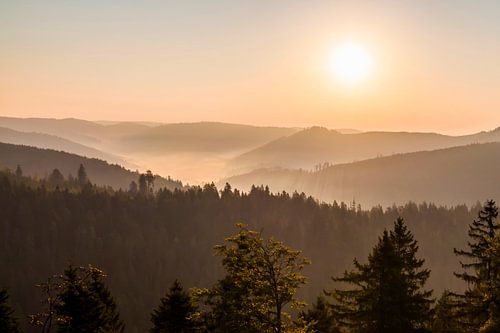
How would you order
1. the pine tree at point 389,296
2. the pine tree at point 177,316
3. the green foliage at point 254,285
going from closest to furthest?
the green foliage at point 254,285
the pine tree at point 389,296
the pine tree at point 177,316

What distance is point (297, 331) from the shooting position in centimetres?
2600

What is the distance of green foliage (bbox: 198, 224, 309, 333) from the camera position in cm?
2638

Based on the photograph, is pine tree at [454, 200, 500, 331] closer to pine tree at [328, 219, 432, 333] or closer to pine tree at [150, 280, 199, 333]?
pine tree at [328, 219, 432, 333]

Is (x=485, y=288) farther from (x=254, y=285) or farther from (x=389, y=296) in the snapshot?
(x=254, y=285)

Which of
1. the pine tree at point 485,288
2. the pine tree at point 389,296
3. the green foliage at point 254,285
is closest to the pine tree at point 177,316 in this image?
the pine tree at point 389,296

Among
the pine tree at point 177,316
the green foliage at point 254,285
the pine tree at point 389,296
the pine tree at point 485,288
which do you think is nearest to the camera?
the green foliage at point 254,285

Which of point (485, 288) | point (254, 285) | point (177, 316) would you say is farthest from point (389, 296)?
point (177, 316)

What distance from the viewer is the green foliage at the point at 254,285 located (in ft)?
86.5

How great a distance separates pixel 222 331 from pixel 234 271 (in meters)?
3.35

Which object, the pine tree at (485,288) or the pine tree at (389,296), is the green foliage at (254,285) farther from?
the pine tree at (485,288)

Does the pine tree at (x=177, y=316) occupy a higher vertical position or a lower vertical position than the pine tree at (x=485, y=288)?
lower

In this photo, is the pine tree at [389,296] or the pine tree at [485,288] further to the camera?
the pine tree at [389,296]

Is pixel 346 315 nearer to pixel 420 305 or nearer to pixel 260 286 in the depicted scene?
pixel 420 305

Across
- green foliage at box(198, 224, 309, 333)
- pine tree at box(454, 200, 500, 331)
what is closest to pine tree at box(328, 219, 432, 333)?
pine tree at box(454, 200, 500, 331)
